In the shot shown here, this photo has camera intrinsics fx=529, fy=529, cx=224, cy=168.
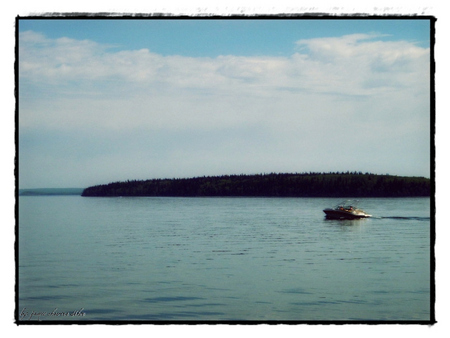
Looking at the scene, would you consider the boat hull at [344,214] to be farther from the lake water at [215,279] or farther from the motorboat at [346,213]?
the lake water at [215,279]

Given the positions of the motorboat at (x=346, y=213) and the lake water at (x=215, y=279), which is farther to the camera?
the motorboat at (x=346, y=213)

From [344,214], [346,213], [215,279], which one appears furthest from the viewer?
[344,214]

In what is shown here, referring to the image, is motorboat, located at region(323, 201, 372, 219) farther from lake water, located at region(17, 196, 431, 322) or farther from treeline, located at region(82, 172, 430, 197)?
lake water, located at region(17, 196, 431, 322)

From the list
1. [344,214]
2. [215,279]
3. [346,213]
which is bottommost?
[215,279]

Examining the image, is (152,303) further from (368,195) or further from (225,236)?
(368,195)

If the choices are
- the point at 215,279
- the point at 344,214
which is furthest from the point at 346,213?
the point at 215,279

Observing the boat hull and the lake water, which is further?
the boat hull

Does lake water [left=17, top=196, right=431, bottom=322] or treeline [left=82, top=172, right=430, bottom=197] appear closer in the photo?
lake water [left=17, top=196, right=431, bottom=322]

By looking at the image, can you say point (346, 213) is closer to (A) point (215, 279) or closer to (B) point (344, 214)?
(B) point (344, 214)

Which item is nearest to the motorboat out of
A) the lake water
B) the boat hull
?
the boat hull

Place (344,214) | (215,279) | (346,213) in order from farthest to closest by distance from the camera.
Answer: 1. (344,214)
2. (346,213)
3. (215,279)

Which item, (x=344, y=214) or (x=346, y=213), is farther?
(x=344, y=214)

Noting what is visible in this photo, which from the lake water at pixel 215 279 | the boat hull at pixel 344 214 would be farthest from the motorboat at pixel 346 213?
the lake water at pixel 215 279

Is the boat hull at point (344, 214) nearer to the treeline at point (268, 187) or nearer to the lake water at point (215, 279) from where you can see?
the treeline at point (268, 187)
